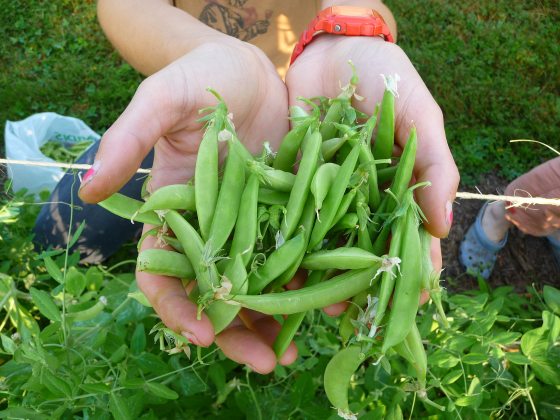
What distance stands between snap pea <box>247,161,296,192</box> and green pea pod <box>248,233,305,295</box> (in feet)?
0.65

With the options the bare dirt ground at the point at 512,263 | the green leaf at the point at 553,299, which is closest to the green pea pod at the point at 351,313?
the green leaf at the point at 553,299

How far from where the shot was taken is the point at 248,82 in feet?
6.26

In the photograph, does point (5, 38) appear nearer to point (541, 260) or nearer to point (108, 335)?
point (108, 335)

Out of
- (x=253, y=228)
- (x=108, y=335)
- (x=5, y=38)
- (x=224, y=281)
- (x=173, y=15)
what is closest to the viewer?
(x=224, y=281)

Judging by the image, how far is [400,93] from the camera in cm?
183

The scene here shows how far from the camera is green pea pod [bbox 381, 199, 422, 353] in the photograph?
4.62ft

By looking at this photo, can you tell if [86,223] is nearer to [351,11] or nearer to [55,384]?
[55,384]

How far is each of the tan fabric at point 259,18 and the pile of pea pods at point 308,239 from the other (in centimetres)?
116

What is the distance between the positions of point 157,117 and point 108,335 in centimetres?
68

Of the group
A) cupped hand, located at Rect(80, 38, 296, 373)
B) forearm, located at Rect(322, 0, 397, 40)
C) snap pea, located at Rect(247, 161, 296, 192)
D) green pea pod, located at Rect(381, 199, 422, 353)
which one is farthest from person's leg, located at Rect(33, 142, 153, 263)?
green pea pod, located at Rect(381, 199, 422, 353)

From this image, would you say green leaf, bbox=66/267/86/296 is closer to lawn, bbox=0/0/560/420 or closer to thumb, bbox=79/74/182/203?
lawn, bbox=0/0/560/420

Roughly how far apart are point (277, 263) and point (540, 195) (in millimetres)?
1736

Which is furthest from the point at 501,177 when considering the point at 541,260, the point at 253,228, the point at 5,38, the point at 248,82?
the point at 5,38

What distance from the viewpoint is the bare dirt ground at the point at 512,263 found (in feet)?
10.1
